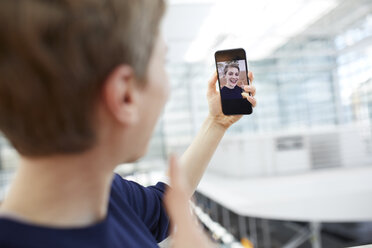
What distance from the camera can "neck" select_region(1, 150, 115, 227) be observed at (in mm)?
330

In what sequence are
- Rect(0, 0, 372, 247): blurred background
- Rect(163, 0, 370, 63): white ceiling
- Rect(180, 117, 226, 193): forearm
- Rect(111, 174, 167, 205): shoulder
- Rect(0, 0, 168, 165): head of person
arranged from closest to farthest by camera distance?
Rect(0, 0, 168, 165): head of person
Rect(111, 174, 167, 205): shoulder
Rect(180, 117, 226, 193): forearm
Rect(0, 0, 372, 247): blurred background
Rect(163, 0, 370, 63): white ceiling

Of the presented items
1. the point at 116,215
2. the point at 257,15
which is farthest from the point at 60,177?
the point at 257,15

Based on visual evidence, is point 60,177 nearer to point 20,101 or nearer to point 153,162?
point 20,101

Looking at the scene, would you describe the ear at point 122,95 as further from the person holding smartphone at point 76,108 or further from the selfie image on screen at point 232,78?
the selfie image on screen at point 232,78

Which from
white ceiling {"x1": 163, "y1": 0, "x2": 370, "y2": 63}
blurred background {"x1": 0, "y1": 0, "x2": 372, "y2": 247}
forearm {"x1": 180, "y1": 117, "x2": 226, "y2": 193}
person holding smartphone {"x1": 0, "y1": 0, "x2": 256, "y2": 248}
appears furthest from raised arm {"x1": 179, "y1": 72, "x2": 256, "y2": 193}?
white ceiling {"x1": 163, "y1": 0, "x2": 370, "y2": 63}

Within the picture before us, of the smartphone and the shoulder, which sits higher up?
the smartphone

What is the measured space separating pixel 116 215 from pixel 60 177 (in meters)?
0.16

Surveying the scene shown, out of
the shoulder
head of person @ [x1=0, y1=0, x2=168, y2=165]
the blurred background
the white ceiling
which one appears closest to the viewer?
head of person @ [x1=0, y1=0, x2=168, y2=165]

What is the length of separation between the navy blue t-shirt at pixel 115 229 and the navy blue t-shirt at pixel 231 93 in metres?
0.24

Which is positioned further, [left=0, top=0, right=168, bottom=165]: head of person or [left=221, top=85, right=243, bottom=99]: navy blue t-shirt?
[left=221, top=85, right=243, bottom=99]: navy blue t-shirt

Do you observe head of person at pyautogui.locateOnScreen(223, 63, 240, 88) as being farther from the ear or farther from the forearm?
the ear

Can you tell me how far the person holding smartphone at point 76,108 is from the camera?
0.92 feet

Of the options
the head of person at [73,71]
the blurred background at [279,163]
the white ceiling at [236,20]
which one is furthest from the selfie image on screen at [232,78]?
the white ceiling at [236,20]

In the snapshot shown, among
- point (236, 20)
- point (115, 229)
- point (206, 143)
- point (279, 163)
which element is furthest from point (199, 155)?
point (279, 163)
